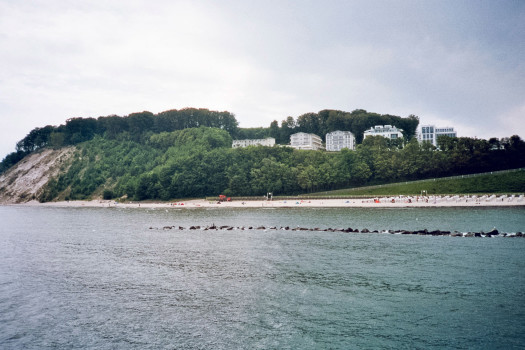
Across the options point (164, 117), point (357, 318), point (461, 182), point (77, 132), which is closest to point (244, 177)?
point (461, 182)

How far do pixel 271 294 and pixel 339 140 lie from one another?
149479 millimetres

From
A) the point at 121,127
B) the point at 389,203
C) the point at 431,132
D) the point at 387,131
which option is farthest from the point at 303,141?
the point at 389,203

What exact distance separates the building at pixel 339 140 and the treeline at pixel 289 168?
33651 millimetres

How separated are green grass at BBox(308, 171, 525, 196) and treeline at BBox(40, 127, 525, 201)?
24.5ft

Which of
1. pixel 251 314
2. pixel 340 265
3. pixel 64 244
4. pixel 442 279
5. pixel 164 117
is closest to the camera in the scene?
pixel 251 314

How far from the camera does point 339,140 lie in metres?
167

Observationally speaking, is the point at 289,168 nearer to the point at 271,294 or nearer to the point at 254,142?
the point at 254,142

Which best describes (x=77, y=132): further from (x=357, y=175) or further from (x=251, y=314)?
(x=251, y=314)

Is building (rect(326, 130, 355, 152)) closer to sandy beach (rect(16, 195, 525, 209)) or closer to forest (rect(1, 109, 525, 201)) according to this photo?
forest (rect(1, 109, 525, 201))

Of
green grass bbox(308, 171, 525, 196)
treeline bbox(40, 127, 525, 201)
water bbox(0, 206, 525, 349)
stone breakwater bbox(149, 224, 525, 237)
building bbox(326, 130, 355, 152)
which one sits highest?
building bbox(326, 130, 355, 152)

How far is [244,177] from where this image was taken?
11312 cm

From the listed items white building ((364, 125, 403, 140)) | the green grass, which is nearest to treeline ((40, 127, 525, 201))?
the green grass

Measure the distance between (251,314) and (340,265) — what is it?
12.0 m

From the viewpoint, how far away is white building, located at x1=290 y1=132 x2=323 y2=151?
167 meters
